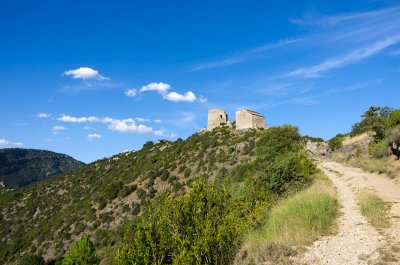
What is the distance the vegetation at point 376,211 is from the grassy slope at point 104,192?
30.7 metres

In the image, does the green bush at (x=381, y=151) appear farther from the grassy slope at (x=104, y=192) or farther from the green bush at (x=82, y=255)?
the green bush at (x=82, y=255)

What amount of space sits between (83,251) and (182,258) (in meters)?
29.6

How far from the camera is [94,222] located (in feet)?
153

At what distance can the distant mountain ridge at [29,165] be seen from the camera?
14715 cm

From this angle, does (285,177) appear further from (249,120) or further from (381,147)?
(249,120)

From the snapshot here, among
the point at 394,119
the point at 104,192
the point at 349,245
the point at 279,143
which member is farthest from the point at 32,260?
the point at 394,119

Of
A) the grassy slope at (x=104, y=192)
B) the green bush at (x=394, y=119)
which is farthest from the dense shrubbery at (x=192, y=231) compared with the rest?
the grassy slope at (x=104, y=192)

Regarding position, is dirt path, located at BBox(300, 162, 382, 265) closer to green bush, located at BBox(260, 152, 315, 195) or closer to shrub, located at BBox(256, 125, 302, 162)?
green bush, located at BBox(260, 152, 315, 195)

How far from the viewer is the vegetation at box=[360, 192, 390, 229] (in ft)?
34.8

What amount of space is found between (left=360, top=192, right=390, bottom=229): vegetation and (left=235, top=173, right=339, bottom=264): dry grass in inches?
41.3

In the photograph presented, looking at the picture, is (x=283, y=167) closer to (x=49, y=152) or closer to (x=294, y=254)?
(x=294, y=254)

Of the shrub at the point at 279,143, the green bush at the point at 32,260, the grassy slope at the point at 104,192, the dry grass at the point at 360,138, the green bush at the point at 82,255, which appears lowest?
the green bush at the point at 32,260

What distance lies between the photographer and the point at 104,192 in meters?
53.2

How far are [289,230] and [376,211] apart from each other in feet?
13.1
